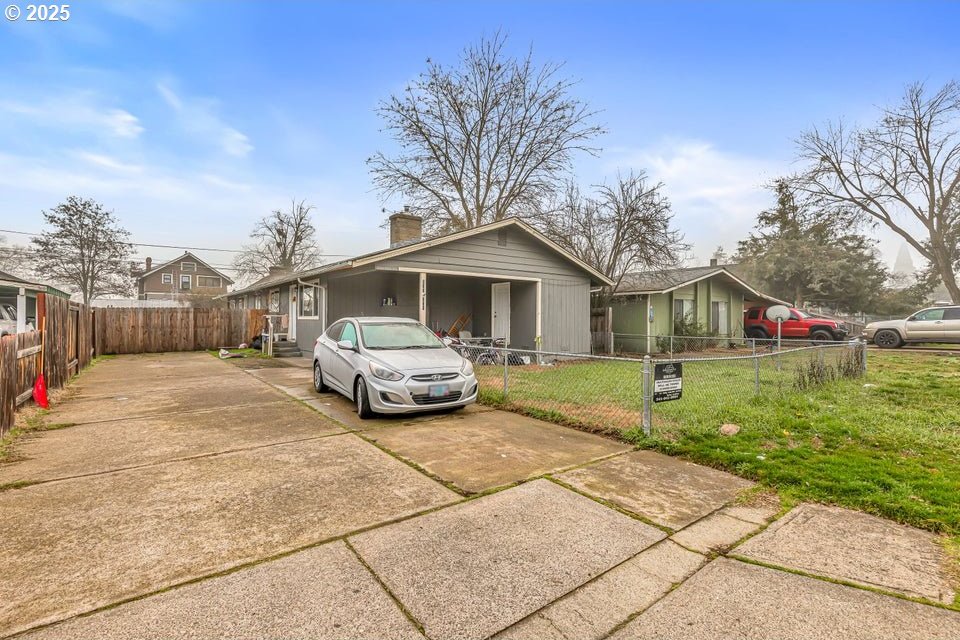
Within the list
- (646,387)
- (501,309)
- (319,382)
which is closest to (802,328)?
(501,309)

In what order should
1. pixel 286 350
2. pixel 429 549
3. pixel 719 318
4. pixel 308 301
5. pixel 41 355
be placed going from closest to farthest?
pixel 429 549
pixel 41 355
pixel 308 301
pixel 286 350
pixel 719 318

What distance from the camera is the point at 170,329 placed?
17.0 metres

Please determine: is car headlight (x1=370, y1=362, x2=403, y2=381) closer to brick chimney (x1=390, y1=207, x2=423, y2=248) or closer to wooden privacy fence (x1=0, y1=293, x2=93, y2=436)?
wooden privacy fence (x1=0, y1=293, x2=93, y2=436)

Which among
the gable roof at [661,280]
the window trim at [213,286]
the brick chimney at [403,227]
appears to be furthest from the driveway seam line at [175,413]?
the window trim at [213,286]

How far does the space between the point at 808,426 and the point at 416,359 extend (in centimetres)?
502

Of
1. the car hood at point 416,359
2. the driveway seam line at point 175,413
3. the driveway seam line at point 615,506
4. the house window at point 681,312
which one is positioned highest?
the house window at point 681,312

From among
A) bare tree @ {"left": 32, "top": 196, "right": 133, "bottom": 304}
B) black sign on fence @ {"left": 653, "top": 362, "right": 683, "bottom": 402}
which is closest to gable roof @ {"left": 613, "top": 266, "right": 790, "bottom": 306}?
black sign on fence @ {"left": 653, "top": 362, "right": 683, "bottom": 402}

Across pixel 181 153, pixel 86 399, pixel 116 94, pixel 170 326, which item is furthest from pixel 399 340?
pixel 170 326

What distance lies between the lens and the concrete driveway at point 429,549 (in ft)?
6.43

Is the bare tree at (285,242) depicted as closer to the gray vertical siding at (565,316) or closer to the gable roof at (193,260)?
the gable roof at (193,260)

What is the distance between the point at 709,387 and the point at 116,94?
620 inches

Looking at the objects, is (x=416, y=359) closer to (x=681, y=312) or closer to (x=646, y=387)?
(x=646, y=387)

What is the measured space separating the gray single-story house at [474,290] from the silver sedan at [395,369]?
3.95 metres

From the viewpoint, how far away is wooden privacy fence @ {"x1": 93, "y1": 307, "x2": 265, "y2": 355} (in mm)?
15773
